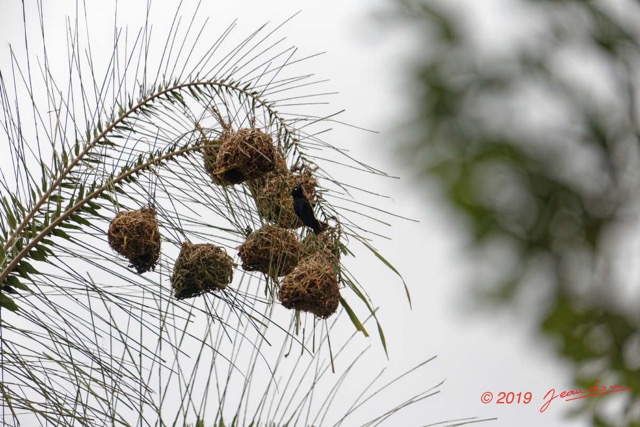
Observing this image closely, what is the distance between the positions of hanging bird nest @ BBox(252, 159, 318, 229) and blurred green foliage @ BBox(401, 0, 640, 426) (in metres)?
2.40

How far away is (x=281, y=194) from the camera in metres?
3.34

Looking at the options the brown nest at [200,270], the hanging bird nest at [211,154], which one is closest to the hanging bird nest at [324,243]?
the brown nest at [200,270]

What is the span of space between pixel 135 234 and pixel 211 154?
0.47 metres

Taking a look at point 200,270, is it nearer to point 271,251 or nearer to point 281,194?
point 271,251

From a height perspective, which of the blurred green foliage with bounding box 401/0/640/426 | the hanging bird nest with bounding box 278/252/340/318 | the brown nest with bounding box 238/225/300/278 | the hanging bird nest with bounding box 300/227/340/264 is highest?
→ the hanging bird nest with bounding box 300/227/340/264

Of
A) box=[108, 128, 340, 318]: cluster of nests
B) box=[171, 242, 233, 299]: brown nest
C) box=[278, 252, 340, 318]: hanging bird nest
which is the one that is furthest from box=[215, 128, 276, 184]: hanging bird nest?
box=[278, 252, 340, 318]: hanging bird nest

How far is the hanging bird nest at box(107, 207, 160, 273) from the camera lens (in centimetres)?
311

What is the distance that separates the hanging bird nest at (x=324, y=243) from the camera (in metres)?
3.29

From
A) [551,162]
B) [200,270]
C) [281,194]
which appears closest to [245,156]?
[281,194]

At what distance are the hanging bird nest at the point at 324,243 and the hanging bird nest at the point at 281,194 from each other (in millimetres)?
73

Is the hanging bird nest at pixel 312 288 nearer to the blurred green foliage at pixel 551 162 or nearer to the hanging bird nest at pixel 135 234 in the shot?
the hanging bird nest at pixel 135 234

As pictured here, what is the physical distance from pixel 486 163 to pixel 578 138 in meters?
0.08

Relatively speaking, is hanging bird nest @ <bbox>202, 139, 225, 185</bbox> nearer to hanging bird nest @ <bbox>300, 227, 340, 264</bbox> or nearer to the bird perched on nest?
the bird perched on nest

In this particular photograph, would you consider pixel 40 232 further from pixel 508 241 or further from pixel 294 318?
pixel 508 241
